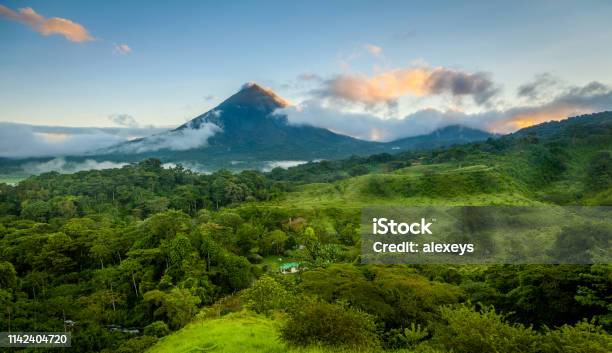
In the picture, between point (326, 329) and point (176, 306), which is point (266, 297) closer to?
point (176, 306)

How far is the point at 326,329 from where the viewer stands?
12.3 meters

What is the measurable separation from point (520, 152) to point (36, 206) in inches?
5116

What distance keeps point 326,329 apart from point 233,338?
7.13m

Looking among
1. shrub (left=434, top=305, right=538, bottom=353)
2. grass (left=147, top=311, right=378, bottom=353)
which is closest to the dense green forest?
shrub (left=434, top=305, right=538, bottom=353)

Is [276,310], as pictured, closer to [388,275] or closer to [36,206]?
[388,275]

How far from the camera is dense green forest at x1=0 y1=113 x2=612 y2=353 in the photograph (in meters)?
13.2

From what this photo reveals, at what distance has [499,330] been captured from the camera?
11.4m

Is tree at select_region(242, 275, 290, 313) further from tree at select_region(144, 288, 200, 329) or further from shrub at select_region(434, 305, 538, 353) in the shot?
shrub at select_region(434, 305, 538, 353)

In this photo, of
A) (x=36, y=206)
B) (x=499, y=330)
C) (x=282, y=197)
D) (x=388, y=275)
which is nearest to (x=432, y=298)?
(x=388, y=275)

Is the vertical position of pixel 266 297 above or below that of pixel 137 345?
above

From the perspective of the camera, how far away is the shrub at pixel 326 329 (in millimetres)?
12188

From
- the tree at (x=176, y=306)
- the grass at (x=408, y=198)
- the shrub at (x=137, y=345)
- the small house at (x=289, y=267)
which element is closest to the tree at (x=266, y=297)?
the shrub at (x=137, y=345)

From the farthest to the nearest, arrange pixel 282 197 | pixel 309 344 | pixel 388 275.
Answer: pixel 282 197, pixel 388 275, pixel 309 344

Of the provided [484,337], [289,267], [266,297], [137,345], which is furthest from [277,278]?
[484,337]
